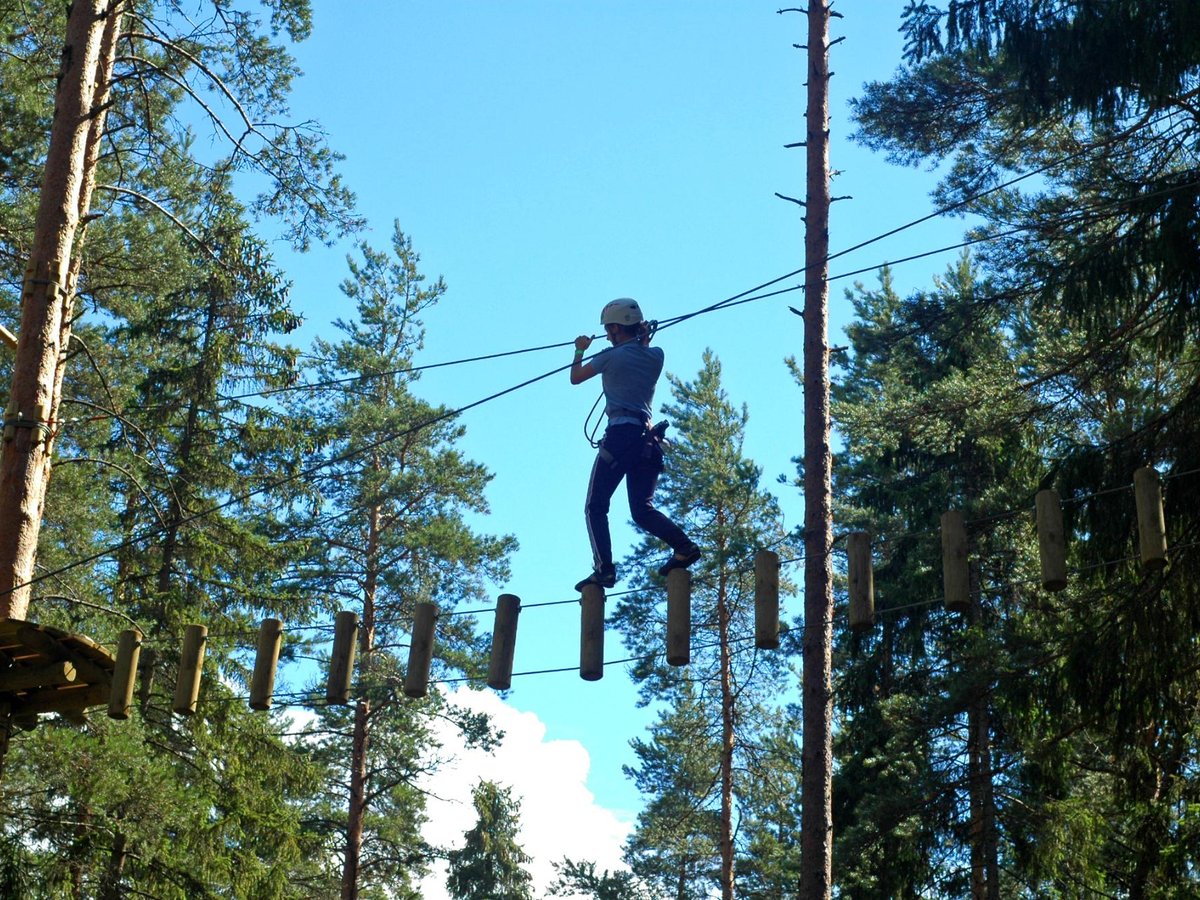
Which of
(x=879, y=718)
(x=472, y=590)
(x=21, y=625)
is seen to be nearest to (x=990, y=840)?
(x=879, y=718)

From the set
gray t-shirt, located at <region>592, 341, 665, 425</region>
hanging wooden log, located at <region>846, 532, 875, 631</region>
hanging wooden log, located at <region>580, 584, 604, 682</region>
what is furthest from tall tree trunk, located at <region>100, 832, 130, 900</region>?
hanging wooden log, located at <region>846, 532, 875, 631</region>

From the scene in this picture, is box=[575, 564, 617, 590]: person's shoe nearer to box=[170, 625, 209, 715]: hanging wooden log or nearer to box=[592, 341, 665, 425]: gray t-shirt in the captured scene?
box=[592, 341, 665, 425]: gray t-shirt

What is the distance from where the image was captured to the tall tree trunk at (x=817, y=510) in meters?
10.7

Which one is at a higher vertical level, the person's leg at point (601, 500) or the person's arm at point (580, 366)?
the person's arm at point (580, 366)

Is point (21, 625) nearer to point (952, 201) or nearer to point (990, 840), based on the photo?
point (952, 201)

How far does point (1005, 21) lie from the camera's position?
11.2m

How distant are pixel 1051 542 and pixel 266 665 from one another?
14.3ft

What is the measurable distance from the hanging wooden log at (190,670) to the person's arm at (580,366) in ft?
8.52

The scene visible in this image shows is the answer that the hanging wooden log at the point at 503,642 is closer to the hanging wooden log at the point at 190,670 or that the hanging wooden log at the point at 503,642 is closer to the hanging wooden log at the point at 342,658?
the hanging wooden log at the point at 342,658

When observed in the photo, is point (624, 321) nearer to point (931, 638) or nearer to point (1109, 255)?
point (1109, 255)

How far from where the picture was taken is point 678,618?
7.78m

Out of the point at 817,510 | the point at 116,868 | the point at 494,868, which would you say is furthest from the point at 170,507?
the point at 494,868

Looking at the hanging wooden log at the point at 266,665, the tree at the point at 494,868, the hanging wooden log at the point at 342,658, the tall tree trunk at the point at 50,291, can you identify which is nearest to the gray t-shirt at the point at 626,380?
the hanging wooden log at the point at 342,658

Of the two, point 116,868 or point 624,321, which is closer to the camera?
point 624,321
